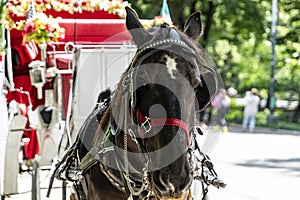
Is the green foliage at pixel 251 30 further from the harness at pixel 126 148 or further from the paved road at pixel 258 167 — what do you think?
the harness at pixel 126 148

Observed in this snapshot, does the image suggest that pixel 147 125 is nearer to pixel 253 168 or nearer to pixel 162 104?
pixel 162 104

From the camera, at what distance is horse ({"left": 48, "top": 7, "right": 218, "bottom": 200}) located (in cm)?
389

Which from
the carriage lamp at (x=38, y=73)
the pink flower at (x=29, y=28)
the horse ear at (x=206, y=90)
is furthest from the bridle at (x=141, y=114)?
the carriage lamp at (x=38, y=73)

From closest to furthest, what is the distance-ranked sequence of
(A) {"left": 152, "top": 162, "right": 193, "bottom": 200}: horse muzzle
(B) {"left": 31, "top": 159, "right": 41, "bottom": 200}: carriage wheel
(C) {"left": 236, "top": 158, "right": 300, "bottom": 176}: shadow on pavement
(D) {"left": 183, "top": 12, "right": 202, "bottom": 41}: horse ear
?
1. (A) {"left": 152, "top": 162, "right": 193, "bottom": 200}: horse muzzle
2. (D) {"left": 183, "top": 12, "right": 202, "bottom": 41}: horse ear
3. (B) {"left": 31, "top": 159, "right": 41, "bottom": 200}: carriage wheel
4. (C) {"left": 236, "top": 158, "right": 300, "bottom": 176}: shadow on pavement

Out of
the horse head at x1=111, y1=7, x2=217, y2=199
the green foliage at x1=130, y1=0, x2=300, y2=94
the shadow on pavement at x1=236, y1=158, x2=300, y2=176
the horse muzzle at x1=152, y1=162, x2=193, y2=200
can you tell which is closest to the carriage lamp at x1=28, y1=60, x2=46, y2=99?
the horse head at x1=111, y1=7, x2=217, y2=199

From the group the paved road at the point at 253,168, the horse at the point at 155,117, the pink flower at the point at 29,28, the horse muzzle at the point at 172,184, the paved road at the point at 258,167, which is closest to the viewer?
the horse muzzle at the point at 172,184

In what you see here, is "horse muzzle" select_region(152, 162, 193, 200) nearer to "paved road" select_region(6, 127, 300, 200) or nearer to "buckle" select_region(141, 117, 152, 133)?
"buckle" select_region(141, 117, 152, 133)

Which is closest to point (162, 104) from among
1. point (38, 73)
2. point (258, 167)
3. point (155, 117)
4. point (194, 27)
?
point (155, 117)

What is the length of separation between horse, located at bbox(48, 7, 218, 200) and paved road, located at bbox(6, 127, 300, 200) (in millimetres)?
1005

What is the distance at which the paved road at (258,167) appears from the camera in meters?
11.0

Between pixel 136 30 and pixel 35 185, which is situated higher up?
pixel 136 30

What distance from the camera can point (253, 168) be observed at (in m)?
14.9

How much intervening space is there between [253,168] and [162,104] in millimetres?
11318

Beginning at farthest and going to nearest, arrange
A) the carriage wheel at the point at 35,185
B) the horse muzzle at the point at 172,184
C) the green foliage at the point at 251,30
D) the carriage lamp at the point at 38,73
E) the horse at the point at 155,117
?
the green foliage at the point at 251,30, the carriage lamp at the point at 38,73, the carriage wheel at the point at 35,185, the horse at the point at 155,117, the horse muzzle at the point at 172,184
